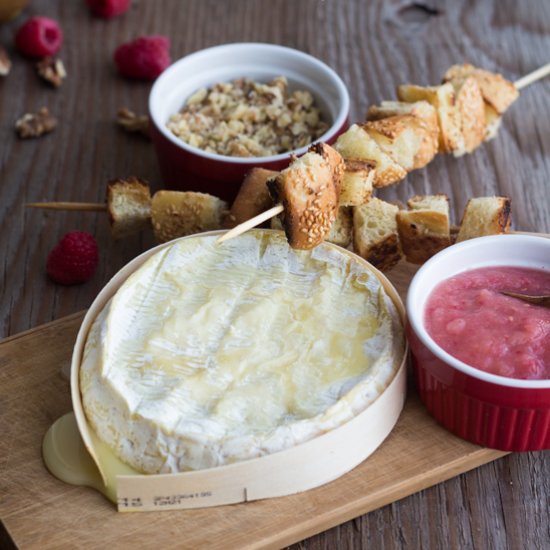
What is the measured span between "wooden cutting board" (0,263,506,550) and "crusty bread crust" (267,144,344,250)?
1.50 ft

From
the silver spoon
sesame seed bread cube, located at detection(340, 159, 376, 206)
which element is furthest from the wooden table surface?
sesame seed bread cube, located at detection(340, 159, 376, 206)

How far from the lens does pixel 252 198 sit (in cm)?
244

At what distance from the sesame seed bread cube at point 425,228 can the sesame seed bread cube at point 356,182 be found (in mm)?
119

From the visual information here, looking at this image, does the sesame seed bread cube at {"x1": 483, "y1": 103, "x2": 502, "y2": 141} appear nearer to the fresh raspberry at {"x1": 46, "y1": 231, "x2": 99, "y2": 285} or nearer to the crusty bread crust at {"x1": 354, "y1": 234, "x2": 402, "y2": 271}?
the crusty bread crust at {"x1": 354, "y1": 234, "x2": 402, "y2": 271}

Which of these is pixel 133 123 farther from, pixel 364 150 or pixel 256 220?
pixel 256 220

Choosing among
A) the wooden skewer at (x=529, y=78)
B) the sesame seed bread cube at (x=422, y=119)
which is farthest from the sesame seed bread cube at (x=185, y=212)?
the wooden skewer at (x=529, y=78)

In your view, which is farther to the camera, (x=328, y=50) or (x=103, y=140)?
(x=328, y=50)

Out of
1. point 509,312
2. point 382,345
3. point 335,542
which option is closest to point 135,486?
point 335,542

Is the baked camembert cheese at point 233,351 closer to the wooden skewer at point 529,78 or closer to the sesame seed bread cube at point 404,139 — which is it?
the sesame seed bread cube at point 404,139

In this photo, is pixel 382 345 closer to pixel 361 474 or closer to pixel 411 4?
pixel 361 474

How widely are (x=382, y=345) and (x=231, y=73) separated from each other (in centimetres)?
138

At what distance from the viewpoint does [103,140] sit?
3.34 metres

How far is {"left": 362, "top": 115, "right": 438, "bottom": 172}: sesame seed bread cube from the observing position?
8.55ft

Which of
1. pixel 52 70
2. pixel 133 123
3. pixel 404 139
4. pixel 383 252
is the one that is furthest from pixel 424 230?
pixel 52 70
